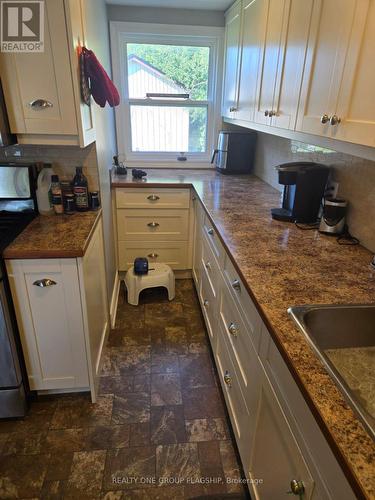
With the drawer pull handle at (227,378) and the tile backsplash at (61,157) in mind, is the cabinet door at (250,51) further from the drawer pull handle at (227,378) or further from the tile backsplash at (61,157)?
the drawer pull handle at (227,378)

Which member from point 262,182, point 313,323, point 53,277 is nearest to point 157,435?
point 53,277

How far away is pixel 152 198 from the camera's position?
266 cm

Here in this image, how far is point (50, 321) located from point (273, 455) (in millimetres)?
1131

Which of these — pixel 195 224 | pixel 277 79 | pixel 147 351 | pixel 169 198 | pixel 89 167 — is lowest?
pixel 147 351

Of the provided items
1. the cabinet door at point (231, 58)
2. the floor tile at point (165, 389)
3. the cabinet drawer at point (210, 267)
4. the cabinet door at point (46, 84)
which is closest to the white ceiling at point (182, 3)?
the cabinet door at point (231, 58)

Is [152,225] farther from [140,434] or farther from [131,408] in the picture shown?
[140,434]

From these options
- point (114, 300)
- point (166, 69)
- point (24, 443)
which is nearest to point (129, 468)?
point (24, 443)

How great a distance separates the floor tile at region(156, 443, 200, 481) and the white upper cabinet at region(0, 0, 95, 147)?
1.50 metres

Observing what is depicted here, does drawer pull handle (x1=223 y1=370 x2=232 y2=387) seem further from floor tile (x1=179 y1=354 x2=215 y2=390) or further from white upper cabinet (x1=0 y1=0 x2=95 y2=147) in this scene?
white upper cabinet (x1=0 y1=0 x2=95 y2=147)

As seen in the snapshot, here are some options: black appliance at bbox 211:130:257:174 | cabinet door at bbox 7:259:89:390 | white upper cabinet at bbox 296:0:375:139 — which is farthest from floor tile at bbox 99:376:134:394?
black appliance at bbox 211:130:257:174

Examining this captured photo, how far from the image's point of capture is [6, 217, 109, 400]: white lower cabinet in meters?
1.49

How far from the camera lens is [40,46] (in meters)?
1.40

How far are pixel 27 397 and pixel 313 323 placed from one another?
151cm

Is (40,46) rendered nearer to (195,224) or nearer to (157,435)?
(195,224)
